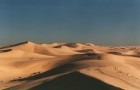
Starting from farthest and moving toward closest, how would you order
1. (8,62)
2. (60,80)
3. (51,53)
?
(51,53), (8,62), (60,80)

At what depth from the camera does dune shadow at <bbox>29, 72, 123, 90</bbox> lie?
15.7 m

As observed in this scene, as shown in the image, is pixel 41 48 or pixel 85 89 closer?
pixel 85 89

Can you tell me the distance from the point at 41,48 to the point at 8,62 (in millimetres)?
23604

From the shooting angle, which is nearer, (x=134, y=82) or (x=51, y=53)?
(x=134, y=82)

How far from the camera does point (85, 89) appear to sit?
51.7 ft

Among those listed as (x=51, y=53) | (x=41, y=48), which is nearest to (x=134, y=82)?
(x=51, y=53)

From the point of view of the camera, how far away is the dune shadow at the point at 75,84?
1573 cm

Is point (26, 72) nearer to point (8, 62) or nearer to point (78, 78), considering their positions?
point (8, 62)

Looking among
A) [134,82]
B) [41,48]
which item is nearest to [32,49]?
[41,48]

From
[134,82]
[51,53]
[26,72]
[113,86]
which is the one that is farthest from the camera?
[51,53]

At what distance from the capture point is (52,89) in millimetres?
16109

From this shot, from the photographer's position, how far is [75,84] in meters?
16.3

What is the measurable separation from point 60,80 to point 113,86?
2.76 metres

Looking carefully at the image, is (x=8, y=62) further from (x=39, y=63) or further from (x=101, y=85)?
(x=101, y=85)
